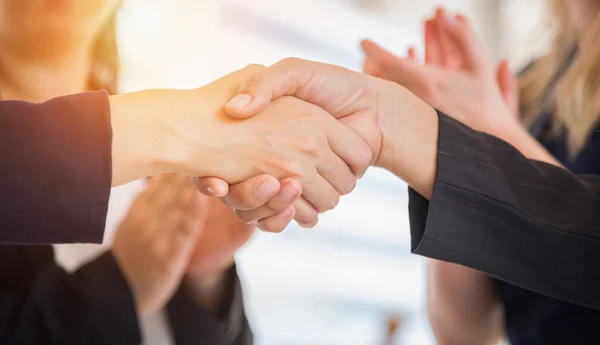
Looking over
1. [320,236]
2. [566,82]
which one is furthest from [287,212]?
[566,82]

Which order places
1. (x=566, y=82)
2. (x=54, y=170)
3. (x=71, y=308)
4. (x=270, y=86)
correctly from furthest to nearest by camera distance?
(x=566, y=82)
(x=71, y=308)
(x=270, y=86)
(x=54, y=170)

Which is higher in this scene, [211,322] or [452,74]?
[452,74]

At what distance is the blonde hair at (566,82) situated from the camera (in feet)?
2.15

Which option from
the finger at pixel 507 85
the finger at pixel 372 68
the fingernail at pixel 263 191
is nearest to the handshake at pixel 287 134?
the fingernail at pixel 263 191

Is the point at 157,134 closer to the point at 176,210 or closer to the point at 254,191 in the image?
the point at 254,191

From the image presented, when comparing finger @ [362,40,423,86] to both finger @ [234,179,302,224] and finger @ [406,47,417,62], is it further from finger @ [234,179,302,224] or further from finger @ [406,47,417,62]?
finger @ [234,179,302,224]

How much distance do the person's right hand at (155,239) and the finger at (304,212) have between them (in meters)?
0.13

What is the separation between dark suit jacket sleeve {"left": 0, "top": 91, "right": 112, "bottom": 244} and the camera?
0.32 metres

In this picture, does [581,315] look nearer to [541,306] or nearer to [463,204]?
[541,306]

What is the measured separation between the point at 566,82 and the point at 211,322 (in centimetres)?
51

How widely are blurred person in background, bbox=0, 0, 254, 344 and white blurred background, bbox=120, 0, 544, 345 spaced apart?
7cm

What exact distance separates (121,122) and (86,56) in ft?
0.27

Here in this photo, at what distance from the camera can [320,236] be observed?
809 millimetres

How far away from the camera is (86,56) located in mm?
427
